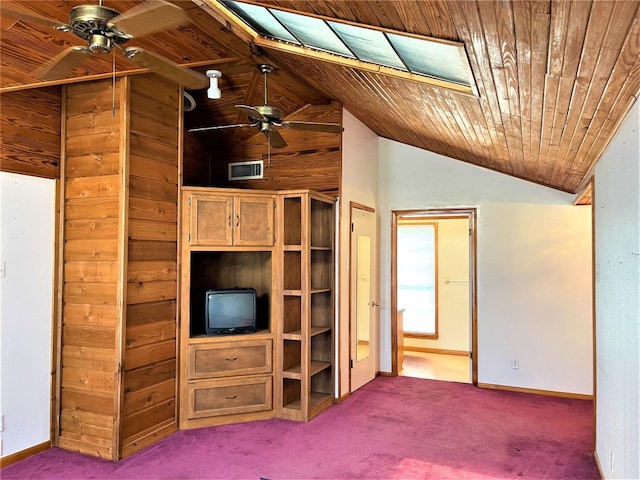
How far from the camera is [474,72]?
7.36 feet

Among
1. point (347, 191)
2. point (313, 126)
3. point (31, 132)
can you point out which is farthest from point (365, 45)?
point (31, 132)

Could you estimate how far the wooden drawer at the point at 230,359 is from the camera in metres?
3.94

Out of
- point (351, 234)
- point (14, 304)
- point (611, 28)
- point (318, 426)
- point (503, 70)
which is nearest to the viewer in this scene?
point (611, 28)

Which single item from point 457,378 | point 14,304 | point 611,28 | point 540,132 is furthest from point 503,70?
point 457,378

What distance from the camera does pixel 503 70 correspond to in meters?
2.10

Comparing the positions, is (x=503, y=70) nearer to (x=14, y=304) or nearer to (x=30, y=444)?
(x=14, y=304)

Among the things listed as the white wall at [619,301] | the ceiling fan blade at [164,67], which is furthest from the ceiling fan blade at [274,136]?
the white wall at [619,301]

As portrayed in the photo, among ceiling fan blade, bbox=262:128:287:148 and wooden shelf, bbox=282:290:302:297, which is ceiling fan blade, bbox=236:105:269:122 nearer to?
ceiling fan blade, bbox=262:128:287:148

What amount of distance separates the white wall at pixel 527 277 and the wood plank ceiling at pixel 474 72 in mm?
425

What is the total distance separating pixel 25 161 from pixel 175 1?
1.79m

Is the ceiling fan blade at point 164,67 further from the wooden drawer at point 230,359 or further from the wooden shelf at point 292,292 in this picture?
the wooden drawer at point 230,359

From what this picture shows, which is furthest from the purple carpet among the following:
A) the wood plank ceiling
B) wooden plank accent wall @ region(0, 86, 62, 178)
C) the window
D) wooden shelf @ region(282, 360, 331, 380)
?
the window

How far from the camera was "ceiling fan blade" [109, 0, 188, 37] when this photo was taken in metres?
1.75

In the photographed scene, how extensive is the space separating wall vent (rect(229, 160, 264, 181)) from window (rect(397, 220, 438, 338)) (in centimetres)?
332
